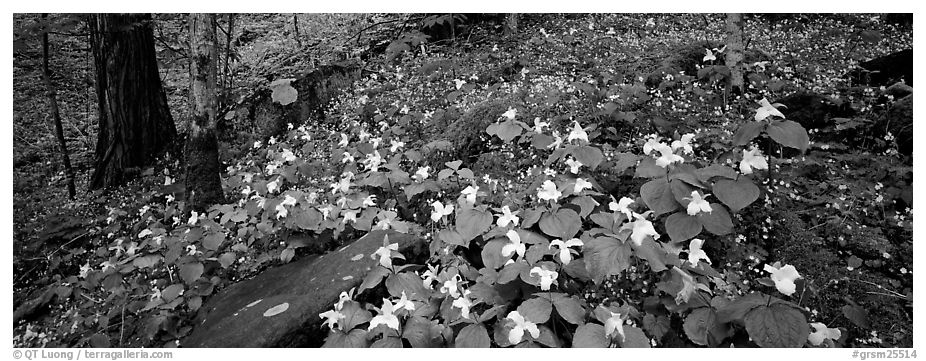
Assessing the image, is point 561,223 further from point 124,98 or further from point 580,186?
point 124,98

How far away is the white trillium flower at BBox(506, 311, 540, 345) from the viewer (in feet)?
6.77

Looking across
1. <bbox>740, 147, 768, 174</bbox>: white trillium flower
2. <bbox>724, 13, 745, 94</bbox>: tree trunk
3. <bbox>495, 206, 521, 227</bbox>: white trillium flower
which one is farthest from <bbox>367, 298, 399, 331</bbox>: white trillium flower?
<bbox>724, 13, 745, 94</bbox>: tree trunk

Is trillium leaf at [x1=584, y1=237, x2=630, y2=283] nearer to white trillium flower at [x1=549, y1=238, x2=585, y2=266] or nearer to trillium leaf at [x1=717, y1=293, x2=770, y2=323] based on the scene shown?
white trillium flower at [x1=549, y1=238, x2=585, y2=266]

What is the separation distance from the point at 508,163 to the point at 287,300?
2257 mm

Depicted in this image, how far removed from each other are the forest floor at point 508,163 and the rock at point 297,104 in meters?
0.33

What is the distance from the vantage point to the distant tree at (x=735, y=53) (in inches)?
186

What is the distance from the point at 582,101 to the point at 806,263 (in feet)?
8.31

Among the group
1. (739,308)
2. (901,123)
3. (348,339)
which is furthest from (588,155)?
(901,123)

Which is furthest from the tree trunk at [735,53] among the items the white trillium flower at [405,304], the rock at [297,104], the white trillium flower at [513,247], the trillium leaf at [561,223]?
the rock at [297,104]

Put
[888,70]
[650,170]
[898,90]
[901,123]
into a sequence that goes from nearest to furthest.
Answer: [650,170] → [901,123] → [898,90] → [888,70]

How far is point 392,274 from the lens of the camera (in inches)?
103

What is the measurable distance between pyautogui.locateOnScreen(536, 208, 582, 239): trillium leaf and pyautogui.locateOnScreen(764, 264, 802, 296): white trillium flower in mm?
943

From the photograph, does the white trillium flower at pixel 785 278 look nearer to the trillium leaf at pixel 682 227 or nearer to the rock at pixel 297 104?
the trillium leaf at pixel 682 227

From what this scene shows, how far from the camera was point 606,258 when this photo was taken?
2094 mm
